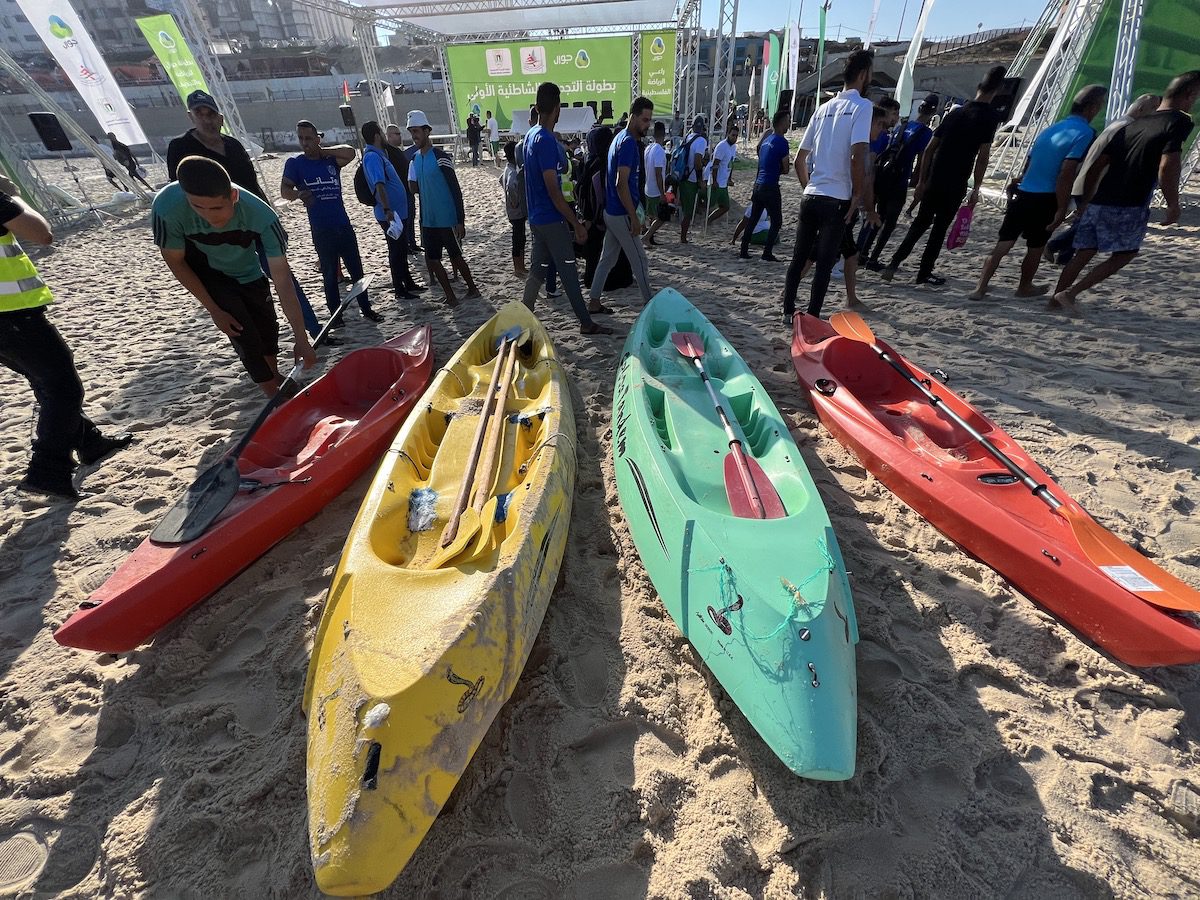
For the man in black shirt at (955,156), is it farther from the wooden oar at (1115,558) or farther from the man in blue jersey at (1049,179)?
the wooden oar at (1115,558)

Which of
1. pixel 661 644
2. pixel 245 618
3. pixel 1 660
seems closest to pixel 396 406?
pixel 245 618

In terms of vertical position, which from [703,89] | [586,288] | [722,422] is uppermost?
[703,89]

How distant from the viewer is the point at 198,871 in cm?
145

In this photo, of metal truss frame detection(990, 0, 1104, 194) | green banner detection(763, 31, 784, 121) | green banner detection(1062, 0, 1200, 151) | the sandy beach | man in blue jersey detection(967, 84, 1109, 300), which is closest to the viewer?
the sandy beach

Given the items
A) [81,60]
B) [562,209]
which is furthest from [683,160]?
[81,60]

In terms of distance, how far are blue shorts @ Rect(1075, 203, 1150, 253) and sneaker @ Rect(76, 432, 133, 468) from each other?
7342mm

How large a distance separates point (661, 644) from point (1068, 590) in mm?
1578

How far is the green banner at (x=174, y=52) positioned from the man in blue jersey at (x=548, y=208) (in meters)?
10.4

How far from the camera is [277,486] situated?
8.39 feet

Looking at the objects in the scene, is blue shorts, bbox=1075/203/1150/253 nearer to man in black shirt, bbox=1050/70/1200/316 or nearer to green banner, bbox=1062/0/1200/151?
man in black shirt, bbox=1050/70/1200/316

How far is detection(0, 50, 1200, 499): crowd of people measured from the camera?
2779mm

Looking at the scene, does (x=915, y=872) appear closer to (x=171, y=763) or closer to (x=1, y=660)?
(x=171, y=763)

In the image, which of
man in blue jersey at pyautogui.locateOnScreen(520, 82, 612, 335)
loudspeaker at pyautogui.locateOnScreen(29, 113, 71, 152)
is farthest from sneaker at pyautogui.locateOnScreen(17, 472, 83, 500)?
loudspeaker at pyautogui.locateOnScreen(29, 113, 71, 152)

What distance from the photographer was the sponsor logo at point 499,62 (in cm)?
1683
